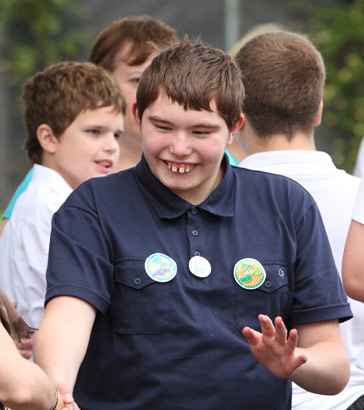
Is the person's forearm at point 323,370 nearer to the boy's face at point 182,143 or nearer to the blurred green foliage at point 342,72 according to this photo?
the boy's face at point 182,143

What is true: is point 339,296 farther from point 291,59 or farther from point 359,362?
point 291,59

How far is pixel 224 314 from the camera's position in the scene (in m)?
2.39

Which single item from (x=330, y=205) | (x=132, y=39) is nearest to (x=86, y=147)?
(x=132, y=39)

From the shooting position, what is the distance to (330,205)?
121 inches

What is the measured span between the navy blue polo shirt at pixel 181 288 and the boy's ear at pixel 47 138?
4.59ft

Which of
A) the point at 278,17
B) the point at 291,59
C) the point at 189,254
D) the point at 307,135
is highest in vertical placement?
the point at 278,17

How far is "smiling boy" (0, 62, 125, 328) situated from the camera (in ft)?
11.9

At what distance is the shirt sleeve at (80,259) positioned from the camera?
2.34 m

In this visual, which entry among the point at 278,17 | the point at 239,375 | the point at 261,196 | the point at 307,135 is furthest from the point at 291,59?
the point at 278,17

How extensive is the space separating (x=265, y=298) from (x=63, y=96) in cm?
181

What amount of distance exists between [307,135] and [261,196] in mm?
867

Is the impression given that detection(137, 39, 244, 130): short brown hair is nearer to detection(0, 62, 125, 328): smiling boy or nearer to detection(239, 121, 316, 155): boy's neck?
detection(239, 121, 316, 155): boy's neck

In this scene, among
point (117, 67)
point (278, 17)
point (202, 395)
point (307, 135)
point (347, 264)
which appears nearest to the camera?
point (202, 395)

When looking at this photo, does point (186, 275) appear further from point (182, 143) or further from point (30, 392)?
point (30, 392)
